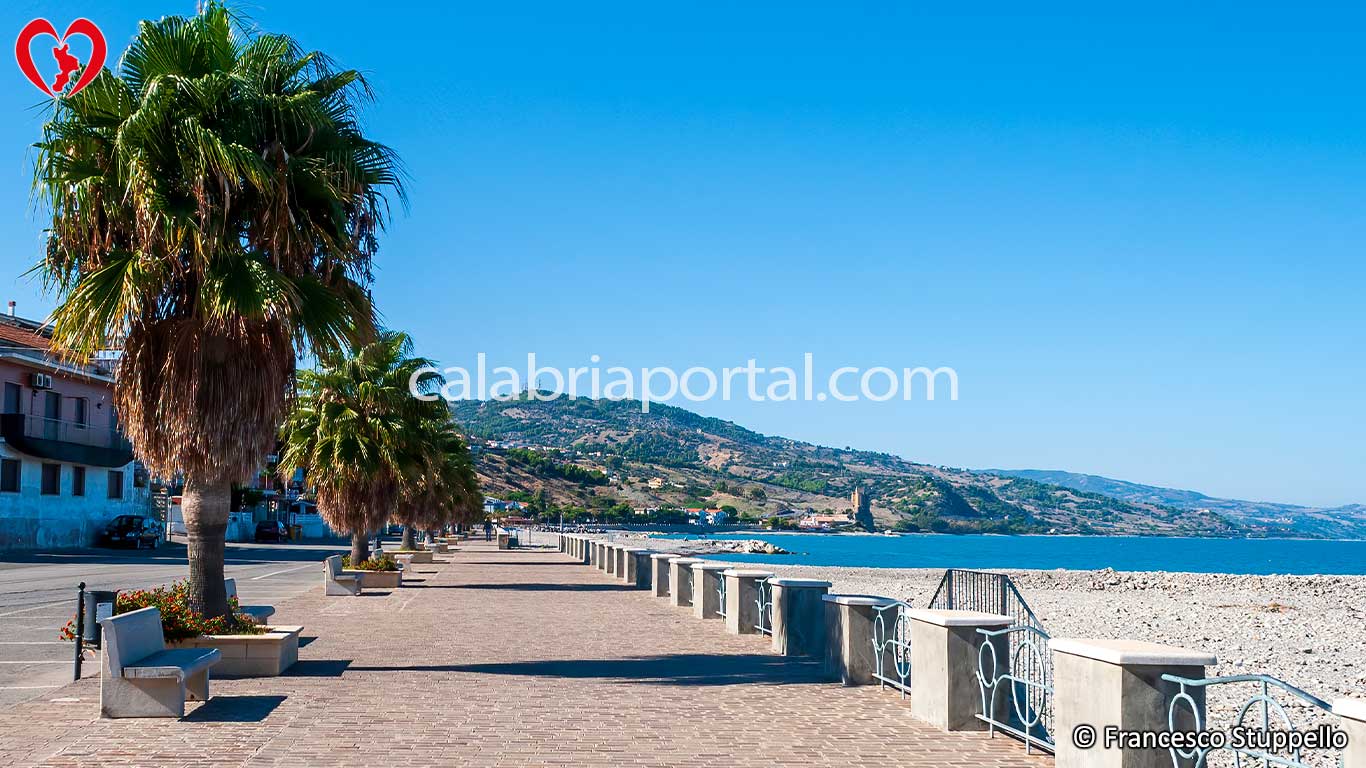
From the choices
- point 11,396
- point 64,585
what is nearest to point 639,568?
point 64,585

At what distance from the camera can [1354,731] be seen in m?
5.45

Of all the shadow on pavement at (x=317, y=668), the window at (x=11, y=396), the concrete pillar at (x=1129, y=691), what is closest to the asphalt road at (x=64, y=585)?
the shadow on pavement at (x=317, y=668)

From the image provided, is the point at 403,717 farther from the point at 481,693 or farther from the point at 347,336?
the point at 347,336

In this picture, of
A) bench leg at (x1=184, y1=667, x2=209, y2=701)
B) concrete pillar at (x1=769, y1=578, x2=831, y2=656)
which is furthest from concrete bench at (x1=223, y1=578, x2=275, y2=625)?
concrete pillar at (x1=769, y1=578, x2=831, y2=656)

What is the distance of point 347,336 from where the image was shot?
13695mm

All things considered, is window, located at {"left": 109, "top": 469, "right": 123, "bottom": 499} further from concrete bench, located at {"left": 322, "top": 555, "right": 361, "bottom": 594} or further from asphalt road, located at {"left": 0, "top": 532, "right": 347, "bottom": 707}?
concrete bench, located at {"left": 322, "top": 555, "right": 361, "bottom": 594}

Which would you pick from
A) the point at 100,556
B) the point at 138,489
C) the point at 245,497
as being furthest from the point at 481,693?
the point at 245,497

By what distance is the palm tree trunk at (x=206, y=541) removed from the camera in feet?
43.7

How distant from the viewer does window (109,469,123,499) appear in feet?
190

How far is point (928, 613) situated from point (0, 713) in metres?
7.94

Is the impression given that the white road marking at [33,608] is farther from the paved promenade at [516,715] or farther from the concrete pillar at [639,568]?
the concrete pillar at [639,568]

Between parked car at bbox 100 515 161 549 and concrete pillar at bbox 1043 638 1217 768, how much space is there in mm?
52849

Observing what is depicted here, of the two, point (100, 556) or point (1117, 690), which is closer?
point (1117, 690)

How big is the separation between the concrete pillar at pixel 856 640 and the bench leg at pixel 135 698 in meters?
6.45
